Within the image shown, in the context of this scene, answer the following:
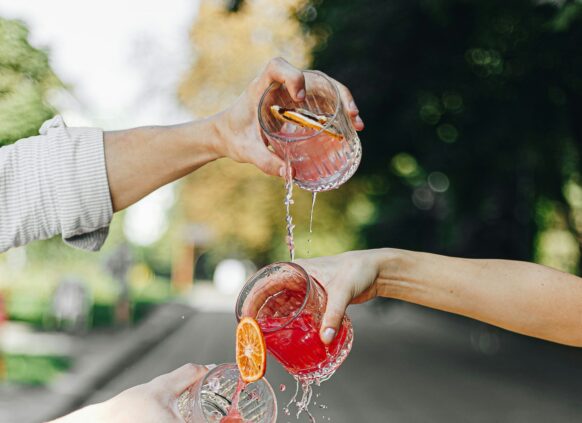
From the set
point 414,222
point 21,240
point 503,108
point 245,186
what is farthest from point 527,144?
point 245,186

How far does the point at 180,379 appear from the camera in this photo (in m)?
1.66

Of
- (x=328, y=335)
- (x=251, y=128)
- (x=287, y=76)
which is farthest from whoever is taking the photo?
(x=251, y=128)

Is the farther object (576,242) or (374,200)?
(374,200)

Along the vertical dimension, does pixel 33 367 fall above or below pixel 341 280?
below

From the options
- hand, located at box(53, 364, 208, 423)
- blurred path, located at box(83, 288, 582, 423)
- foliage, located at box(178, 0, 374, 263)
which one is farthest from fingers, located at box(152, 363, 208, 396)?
foliage, located at box(178, 0, 374, 263)

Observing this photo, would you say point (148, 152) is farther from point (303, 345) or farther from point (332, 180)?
point (303, 345)

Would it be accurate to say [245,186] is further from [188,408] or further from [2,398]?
[188,408]

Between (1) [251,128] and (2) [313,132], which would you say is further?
(1) [251,128]

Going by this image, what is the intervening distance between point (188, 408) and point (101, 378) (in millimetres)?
9480

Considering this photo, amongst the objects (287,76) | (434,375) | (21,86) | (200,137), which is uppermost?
(287,76)

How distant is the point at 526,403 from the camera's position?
9.77 m

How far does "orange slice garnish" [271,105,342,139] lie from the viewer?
226 centimetres

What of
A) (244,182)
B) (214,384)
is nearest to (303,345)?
(214,384)

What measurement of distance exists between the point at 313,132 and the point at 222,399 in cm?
88
